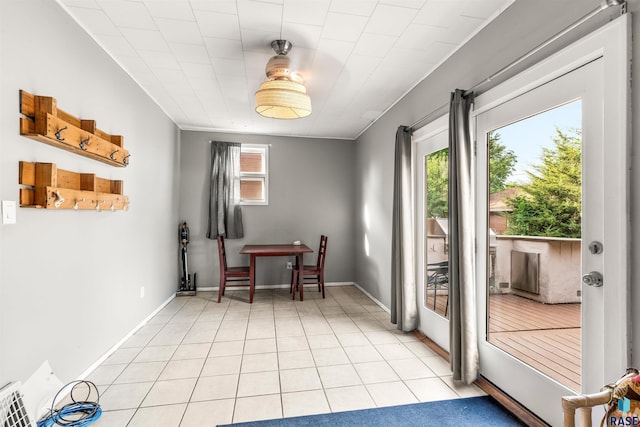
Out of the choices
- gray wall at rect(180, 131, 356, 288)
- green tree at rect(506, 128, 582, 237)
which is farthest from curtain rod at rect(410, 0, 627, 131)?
gray wall at rect(180, 131, 356, 288)

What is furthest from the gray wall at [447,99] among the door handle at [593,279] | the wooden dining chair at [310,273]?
the wooden dining chair at [310,273]

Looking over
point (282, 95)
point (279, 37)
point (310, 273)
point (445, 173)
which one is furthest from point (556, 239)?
point (310, 273)

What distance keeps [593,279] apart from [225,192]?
15.1 feet

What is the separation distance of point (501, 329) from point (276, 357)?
1757 millimetres

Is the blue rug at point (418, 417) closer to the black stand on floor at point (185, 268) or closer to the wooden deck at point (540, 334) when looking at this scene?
the wooden deck at point (540, 334)

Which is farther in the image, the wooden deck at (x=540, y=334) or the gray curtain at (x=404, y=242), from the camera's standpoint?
the gray curtain at (x=404, y=242)

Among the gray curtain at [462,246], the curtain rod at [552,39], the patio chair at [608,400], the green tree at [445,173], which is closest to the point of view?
the patio chair at [608,400]

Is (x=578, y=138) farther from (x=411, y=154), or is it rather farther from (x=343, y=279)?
(x=343, y=279)

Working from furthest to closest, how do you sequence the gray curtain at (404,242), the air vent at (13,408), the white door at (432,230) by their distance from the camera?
the gray curtain at (404,242)
the white door at (432,230)
the air vent at (13,408)

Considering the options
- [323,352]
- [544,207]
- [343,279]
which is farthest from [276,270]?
[544,207]

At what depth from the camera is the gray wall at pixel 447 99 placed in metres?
1.47

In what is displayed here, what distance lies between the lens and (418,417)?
6.34 ft

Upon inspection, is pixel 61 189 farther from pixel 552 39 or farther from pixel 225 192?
pixel 225 192

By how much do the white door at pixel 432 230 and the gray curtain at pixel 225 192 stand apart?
116 inches
